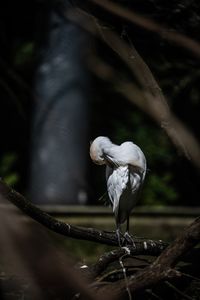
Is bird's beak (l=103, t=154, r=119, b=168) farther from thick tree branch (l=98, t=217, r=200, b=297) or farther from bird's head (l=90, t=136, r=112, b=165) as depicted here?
thick tree branch (l=98, t=217, r=200, b=297)

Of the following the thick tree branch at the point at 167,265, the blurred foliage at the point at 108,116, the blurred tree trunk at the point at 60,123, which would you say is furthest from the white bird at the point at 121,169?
the blurred tree trunk at the point at 60,123

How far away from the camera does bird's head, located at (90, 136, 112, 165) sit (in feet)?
8.51

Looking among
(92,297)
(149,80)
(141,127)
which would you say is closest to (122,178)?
(149,80)

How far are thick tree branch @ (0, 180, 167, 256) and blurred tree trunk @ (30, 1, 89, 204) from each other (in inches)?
96.8

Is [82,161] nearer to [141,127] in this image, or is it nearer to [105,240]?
[141,127]

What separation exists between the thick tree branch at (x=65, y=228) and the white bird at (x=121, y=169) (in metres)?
0.23

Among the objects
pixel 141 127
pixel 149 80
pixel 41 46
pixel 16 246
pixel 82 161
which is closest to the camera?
pixel 16 246

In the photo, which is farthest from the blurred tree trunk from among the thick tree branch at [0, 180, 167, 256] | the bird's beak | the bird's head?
the thick tree branch at [0, 180, 167, 256]

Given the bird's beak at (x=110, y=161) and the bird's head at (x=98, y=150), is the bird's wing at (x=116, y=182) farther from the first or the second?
the bird's head at (x=98, y=150)

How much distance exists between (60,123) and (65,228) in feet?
9.41

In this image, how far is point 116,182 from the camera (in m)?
2.83

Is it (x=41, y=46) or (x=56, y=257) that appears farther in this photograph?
(x=41, y=46)

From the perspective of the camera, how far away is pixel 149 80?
6.75 ft

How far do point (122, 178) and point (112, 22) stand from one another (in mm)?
664
